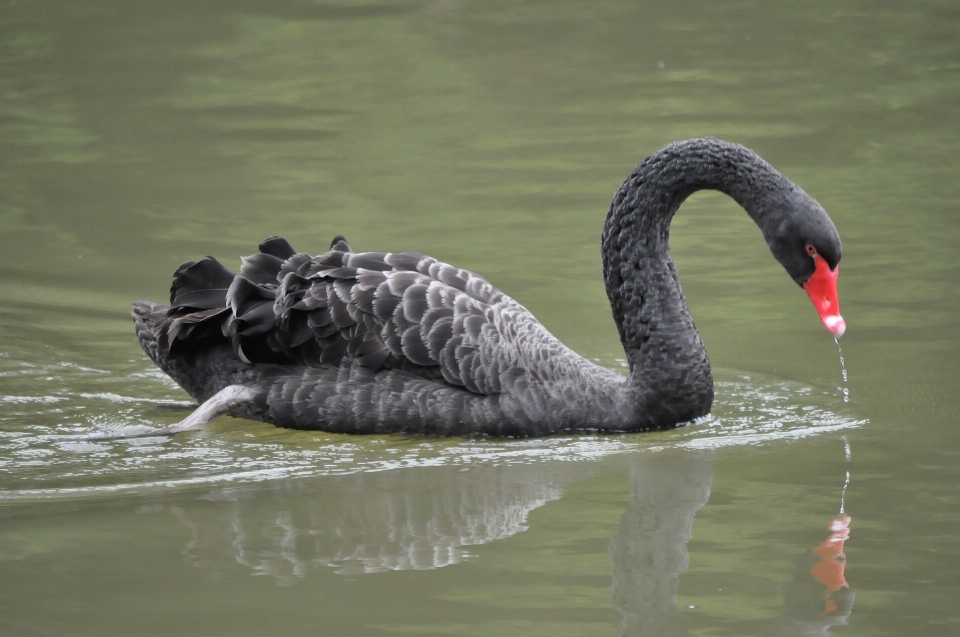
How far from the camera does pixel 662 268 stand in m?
6.32

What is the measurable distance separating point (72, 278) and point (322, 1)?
8374 mm

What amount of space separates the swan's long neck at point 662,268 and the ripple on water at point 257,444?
19cm

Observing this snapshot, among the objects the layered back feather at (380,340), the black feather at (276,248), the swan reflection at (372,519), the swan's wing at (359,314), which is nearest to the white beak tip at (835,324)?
the layered back feather at (380,340)

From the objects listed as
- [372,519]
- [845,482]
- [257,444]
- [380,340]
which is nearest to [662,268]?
[380,340]

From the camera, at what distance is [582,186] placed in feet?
33.2

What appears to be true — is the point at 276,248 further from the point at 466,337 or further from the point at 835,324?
Answer: the point at 835,324

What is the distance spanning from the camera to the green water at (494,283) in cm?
421

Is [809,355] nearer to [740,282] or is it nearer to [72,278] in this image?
[740,282]

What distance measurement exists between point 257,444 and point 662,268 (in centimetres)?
195

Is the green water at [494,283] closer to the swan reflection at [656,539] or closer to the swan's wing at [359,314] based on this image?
the swan reflection at [656,539]

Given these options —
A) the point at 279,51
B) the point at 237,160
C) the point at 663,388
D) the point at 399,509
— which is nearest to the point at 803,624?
the point at 399,509

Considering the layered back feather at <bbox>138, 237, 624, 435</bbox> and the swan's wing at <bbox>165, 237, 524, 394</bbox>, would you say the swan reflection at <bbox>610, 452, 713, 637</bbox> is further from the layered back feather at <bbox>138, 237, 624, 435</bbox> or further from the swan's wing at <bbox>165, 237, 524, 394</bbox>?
the swan's wing at <bbox>165, 237, 524, 394</bbox>

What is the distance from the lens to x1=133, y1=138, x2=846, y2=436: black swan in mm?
6070

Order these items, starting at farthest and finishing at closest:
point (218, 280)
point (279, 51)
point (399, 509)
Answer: point (279, 51) → point (218, 280) → point (399, 509)
